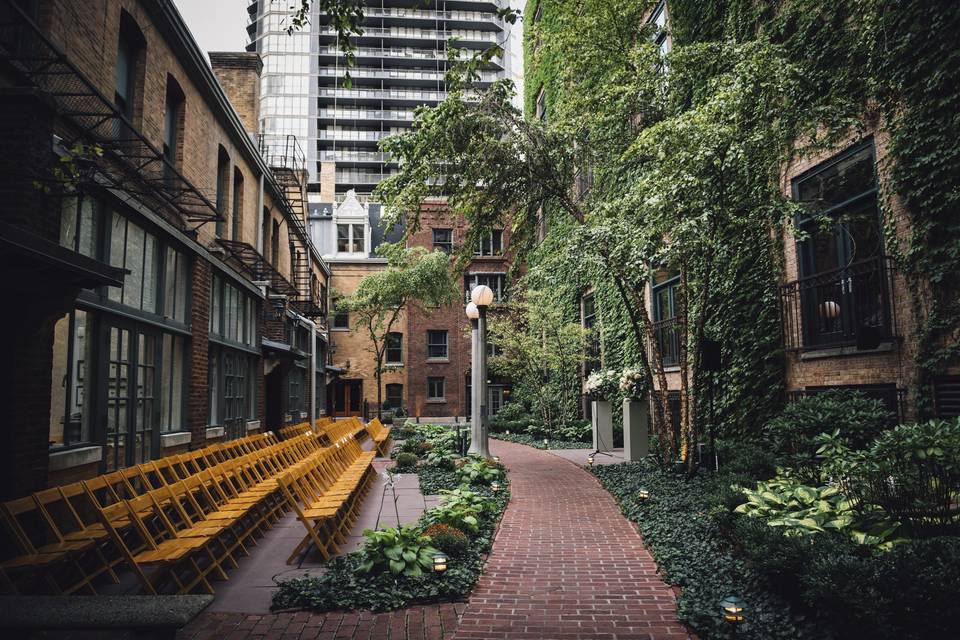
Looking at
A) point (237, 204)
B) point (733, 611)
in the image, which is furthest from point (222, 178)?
point (733, 611)

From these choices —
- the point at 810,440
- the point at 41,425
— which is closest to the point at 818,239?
the point at 810,440

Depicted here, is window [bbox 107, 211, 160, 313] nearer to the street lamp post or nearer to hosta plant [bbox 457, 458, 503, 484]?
hosta plant [bbox 457, 458, 503, 484]

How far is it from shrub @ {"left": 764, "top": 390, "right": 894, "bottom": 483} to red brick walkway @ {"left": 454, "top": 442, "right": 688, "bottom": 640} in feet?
7.98

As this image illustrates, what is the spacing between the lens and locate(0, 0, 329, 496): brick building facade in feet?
18.0

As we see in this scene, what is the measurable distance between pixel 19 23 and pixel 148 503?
4.10 m

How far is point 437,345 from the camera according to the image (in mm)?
36594

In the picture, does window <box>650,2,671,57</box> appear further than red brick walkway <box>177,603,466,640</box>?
Yes

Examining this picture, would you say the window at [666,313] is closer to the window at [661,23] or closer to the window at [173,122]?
the window at [661,23]

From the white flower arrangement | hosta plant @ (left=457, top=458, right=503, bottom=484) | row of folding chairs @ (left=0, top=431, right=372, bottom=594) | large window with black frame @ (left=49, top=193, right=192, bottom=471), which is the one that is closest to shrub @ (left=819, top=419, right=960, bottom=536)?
row of folding chairs @ (left=0, top=431, right=372, bottom=594)

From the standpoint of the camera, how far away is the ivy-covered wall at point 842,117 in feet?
24.6

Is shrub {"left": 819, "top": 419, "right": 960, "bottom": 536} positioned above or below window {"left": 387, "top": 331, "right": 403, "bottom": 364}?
below

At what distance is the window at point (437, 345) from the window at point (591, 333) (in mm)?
14445

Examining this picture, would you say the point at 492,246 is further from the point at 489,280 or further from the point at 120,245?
the point at 120,245

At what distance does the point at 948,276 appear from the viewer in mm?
7461
